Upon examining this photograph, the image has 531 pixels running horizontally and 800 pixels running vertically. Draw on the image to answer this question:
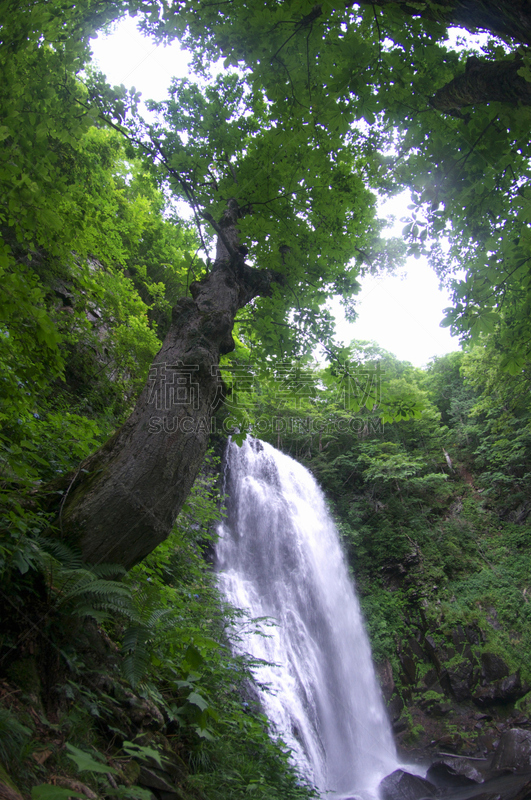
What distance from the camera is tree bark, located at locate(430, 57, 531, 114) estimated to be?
209 centimetres

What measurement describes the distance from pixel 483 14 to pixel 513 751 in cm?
1213

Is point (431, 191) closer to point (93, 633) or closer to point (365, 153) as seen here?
point (365, 153)

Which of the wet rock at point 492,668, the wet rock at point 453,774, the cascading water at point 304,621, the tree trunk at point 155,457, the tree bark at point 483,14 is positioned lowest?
the wet rock at point 453,774

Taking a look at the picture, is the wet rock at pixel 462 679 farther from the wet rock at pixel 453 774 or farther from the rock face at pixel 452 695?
the wet rock at pixel 453 774

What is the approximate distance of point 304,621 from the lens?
392 inches

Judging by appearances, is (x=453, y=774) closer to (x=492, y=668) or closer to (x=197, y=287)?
(x=492, y=668)

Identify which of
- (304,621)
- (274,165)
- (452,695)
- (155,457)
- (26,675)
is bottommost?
(452,695)

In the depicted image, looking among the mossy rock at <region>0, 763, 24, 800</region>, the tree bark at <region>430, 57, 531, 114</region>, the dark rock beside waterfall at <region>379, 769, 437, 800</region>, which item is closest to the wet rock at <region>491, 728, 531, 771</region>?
the dark rock beside waterfall at <region>379, 769, 437, 800</region>

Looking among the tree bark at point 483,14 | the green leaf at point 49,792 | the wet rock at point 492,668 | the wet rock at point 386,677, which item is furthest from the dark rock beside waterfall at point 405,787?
the tree bark at point 483,14

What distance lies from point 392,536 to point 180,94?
14.4m

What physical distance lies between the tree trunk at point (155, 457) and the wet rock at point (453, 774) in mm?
9812

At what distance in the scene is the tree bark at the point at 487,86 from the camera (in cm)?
209

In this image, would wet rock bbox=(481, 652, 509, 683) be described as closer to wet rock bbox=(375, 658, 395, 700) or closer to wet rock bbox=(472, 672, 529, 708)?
wet rock bbox=(472, 672, 529, 708)

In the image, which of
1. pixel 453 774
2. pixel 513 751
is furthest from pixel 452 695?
pixel 453 774
